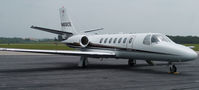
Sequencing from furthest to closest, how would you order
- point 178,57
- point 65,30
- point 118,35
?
1. point 65,30
2. point 118,35
3. point 178,57

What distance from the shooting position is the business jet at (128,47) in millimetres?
12836

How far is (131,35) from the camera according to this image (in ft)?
52.6

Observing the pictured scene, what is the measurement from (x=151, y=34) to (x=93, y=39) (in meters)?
5.63

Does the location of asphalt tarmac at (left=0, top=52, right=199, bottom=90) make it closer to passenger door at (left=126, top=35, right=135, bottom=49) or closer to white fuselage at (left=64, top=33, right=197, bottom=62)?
white fuselage at (left=64, top=33, right=197, bottom=62)

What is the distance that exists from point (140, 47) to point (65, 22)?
9655mm

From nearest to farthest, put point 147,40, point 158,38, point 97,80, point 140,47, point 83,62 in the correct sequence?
point 97,80, point 158,38, point 147,40, point 140,47, point 83,62

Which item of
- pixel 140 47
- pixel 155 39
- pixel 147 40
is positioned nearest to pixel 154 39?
pixel 155 39

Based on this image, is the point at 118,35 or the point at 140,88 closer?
the point at 140,88

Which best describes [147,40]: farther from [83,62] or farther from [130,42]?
[83,62]

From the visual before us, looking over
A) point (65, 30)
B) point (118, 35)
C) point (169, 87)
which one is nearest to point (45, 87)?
point (169, 87)

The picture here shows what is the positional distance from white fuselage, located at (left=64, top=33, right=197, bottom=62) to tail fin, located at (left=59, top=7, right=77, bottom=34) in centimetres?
261

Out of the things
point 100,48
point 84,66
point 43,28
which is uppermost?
point 43,28

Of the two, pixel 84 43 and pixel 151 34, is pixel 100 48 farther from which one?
pixel 151 34

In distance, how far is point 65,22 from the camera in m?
22.4
